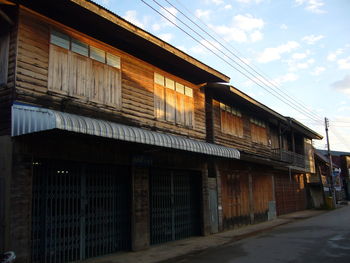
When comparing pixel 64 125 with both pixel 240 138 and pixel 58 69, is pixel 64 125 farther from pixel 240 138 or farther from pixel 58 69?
pixel 240 138

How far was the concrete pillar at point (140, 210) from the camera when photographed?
1135cm

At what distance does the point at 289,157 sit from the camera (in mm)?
26469

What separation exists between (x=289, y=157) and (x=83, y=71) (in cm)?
2007

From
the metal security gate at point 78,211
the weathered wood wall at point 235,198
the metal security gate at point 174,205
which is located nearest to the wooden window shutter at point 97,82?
the metal security gate at point 78,211

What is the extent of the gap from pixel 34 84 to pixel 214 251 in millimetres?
7584

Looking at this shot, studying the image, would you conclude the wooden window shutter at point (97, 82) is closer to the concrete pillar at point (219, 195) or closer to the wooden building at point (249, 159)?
the wooden building at point (249, 159)

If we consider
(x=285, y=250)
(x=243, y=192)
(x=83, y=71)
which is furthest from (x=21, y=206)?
(x=243, y=192)

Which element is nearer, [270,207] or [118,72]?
[118,72]

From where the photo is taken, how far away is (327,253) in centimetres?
1034

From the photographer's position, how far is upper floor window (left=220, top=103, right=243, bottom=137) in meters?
18.3

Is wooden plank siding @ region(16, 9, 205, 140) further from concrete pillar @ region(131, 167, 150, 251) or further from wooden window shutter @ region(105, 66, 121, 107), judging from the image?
concrete pillar @ region(131, 167, 150, 251)

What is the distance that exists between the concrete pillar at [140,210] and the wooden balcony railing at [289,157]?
1407cm

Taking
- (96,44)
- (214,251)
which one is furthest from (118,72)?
(214,251)

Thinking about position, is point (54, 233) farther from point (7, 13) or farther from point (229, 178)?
point (229, 178)
